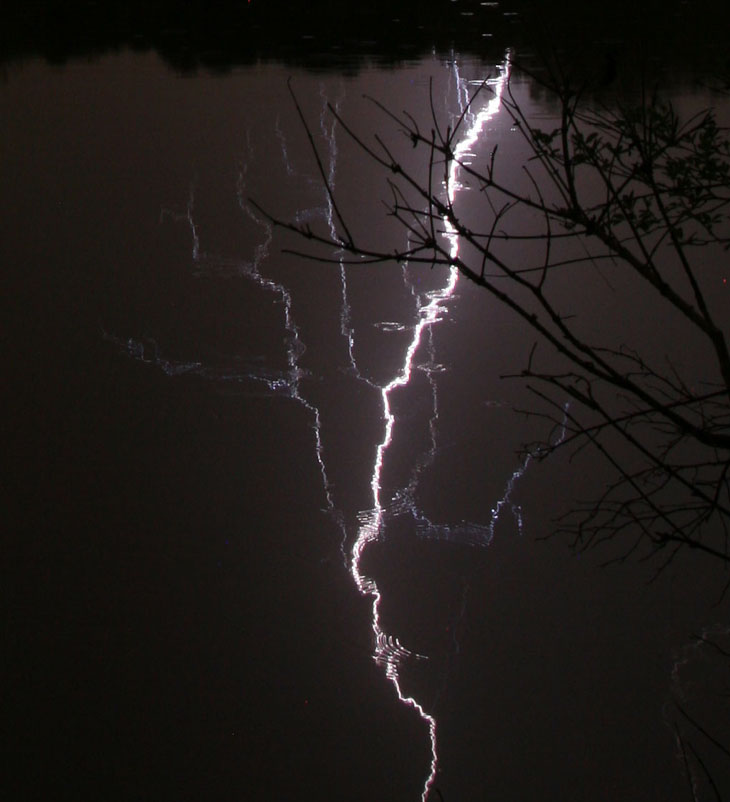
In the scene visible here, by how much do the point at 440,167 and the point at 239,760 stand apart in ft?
16.1

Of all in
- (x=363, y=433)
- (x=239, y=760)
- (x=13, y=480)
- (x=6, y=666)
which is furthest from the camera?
(x=363, y=433)

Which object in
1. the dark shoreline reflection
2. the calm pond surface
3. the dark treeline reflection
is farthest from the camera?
the dark treeline reflection

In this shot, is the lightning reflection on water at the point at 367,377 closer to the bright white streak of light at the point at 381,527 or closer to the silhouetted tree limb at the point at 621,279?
the bright white streak of light at the point at 381,527

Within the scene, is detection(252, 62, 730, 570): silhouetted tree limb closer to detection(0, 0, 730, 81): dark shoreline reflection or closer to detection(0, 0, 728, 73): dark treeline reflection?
detection(0, 0, 730, 81): dark shoreline reflection

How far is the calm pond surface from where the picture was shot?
269cm

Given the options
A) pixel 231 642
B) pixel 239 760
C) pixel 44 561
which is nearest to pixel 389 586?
pixel 231 642

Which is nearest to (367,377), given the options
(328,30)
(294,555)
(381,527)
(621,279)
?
(381,527)

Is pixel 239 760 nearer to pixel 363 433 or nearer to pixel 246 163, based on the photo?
pixel 363 433

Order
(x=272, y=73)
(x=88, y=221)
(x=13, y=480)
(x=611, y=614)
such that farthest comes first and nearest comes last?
(x=272, y=73) → (x=88, y=221) → (x=13, y=480) → (x=611, y=614)

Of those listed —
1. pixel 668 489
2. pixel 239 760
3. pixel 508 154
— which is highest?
pixel 508 154

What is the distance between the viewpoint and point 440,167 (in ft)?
22.5

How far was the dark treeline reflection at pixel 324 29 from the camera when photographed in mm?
9805

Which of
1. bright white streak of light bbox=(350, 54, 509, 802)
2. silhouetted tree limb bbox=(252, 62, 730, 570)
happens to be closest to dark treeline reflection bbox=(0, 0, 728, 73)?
silhouetted tree limb bbox=(252, 62, 730, 570)

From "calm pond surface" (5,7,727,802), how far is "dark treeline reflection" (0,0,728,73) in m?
4.75
